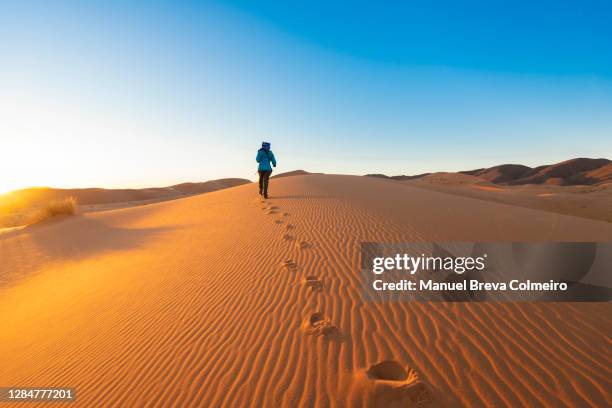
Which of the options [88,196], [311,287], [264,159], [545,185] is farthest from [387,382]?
[88,196]

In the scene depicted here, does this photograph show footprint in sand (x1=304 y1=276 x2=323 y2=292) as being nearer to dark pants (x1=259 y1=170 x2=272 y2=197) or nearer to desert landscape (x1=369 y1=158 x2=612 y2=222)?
dark pants (x1=259 y1=170 x2=272 y2=197)

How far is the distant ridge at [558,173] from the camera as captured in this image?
54.2 m

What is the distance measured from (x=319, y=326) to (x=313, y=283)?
1.20 meters

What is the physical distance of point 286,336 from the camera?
3.28 m

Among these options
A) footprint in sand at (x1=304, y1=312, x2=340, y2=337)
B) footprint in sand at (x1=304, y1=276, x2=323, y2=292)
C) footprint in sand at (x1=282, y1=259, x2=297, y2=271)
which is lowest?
footprint in sand at (x1=304, y1=312, x2=340, y2=337)

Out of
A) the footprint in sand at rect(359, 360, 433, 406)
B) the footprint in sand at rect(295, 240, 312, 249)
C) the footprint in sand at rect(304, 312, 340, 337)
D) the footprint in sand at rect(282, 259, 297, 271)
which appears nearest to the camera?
the footprint in sand at rect(359, 360, 433, 406)

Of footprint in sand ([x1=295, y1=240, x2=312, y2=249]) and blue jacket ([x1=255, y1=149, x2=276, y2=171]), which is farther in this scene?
blue jacket ([x1=255, y1=149, x2=276, y2=171])

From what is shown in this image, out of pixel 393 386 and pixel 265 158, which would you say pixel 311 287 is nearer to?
pixel 393 386

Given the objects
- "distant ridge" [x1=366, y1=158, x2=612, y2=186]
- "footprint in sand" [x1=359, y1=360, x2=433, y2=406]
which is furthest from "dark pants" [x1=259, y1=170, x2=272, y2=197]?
"distant ridge" [x1=366, y1=158, x2=612, y2=186]

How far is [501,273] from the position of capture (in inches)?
175

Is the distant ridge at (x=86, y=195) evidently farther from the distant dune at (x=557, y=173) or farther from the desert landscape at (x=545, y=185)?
the distant dune at (x=557, y=173)

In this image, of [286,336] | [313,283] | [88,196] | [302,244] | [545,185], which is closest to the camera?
[286,336]

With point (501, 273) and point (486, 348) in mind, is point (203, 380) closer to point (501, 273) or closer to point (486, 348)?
point (486, 348)

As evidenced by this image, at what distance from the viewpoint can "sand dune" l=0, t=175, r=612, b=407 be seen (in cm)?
249
